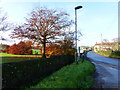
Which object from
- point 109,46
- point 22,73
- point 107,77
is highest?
point 109,46

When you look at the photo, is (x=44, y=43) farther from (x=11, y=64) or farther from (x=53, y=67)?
(x=11, y=64)

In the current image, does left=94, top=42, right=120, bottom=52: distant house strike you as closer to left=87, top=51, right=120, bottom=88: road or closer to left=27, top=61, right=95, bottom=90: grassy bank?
left=87, top=51, right=120, bottom=88: road

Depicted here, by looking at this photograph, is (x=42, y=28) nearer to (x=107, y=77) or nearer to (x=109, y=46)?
(x=107, y=77)

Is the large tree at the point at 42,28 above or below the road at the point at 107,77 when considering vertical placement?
above

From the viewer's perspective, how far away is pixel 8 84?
5543 mm

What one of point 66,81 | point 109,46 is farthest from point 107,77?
point 109,46

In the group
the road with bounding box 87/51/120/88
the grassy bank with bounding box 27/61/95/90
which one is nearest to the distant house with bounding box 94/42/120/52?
the road with bounding box 87/51/120/88

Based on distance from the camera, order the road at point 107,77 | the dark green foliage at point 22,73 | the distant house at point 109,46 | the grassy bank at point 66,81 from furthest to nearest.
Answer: the distant house at point 109,46, the road at point 107,77, the dark green foliage at point 22,73, the grassy bank at point 66,81

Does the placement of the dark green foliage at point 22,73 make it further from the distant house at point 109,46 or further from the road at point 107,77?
the distant house at point 109,46

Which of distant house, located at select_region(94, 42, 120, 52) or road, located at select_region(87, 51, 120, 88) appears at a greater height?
distant house, located at select_region(94, 42, 120, 52)

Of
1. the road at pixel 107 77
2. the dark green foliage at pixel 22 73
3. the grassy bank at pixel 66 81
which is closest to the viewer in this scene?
the grassy bank at pixel 66 81

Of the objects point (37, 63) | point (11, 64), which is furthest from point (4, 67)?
point (37, 63)

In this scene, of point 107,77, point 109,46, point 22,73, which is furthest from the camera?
point 109,46

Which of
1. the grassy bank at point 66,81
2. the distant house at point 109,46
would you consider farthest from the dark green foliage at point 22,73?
the distant house at point 109,46
